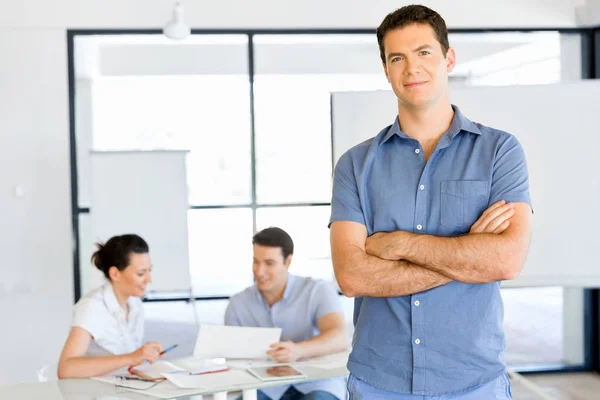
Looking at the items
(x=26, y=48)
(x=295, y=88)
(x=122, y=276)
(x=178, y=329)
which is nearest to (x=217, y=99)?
(x=295, y=88)

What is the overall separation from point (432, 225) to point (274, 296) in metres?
1.63

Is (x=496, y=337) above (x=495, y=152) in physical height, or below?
below

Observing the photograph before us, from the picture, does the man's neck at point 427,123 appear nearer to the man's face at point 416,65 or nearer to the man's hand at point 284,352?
the man's face at point 416,65

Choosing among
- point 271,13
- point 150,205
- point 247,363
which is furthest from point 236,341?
point 271,13

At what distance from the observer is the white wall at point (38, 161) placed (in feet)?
16.1

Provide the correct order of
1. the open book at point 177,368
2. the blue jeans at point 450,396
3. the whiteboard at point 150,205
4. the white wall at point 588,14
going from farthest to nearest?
the white wall at point 588,14 → the whiteboard at point 150,205 → the open book at point 177,368 → the blue jeans at point 450,396

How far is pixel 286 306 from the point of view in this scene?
3293 mm

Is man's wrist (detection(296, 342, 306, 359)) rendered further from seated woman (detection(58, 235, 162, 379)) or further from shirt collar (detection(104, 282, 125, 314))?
shirt collar (detection(104, 282, 125, 314))

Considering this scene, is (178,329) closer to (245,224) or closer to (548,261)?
(245,224)

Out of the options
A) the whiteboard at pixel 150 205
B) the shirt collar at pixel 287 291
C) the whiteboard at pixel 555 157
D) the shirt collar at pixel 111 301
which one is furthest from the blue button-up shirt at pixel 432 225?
the whiteboard at pixel 150 205

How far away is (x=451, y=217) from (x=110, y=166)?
11.4 feet

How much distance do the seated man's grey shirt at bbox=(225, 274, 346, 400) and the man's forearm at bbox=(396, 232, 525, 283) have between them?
1498 millimetres

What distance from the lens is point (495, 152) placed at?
183 centimetres

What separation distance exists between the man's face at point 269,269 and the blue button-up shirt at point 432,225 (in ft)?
4.60
